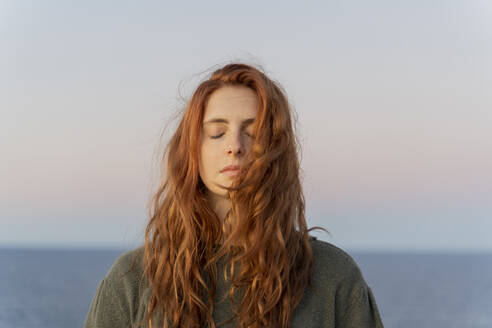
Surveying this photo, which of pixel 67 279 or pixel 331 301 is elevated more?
pixel 331 301

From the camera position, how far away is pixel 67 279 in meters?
28.8

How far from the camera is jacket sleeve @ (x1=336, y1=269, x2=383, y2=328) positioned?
2.11m

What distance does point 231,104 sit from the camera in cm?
207

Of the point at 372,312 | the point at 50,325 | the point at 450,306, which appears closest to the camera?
the point at 372,312

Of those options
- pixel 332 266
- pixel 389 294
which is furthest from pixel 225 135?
pixel 389 294

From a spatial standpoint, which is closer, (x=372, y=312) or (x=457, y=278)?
(x=372, y=312)

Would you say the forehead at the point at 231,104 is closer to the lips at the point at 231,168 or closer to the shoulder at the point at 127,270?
the lips at the point at 231,168

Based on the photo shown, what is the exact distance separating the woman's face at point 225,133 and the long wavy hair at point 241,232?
2 centimetres

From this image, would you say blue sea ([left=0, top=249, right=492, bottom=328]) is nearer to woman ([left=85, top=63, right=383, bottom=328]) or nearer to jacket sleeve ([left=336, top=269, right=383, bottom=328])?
woman ([left=85, top=63, right=383, bottom=328])

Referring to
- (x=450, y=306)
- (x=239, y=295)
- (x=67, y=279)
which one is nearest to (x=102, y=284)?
(x=239, y=295)

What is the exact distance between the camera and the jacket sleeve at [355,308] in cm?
211

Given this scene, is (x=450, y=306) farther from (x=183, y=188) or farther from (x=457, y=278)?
(x=183, y=188)

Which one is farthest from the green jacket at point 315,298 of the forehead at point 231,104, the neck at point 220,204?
the forehead at point 231,104

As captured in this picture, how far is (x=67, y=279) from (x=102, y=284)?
28000mm
